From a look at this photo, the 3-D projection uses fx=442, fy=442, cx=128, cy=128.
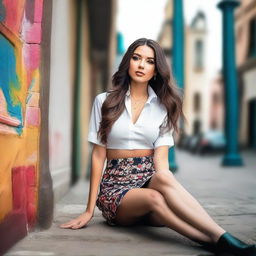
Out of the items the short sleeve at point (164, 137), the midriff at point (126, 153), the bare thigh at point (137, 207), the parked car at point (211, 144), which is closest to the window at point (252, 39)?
the parked car at point (211, 144)

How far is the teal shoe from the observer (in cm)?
251

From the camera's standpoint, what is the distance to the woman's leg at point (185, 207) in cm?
271

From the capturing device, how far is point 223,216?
4.04 meters

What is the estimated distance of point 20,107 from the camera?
121 inches

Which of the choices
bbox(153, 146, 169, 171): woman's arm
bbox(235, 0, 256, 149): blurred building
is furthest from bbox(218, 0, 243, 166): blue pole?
bbox(235, 0, 256, 149): blurred building

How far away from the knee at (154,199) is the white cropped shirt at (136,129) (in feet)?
1.75

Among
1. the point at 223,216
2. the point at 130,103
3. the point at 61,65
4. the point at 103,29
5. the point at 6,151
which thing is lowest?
the point at 223,216

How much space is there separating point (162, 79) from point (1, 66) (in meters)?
1.38

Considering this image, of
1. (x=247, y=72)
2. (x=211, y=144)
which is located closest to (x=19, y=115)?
(x=211, y=144)

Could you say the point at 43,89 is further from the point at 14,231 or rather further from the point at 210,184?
the point at 210,184

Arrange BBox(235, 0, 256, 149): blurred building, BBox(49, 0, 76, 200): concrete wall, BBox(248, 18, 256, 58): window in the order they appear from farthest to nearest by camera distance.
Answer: BBox(248, 18, 256, 58): window
BBox(235, 0, 256, 149): blurred building
BBox(49, 0, 76, 200): concrete wall

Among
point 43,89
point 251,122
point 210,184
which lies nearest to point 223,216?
point 43,89

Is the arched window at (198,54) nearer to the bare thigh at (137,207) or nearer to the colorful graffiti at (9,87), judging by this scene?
the bare thigh at (137,207)

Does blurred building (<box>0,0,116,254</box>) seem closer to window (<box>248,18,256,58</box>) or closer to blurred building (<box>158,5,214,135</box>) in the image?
window (<box>248,18,256,58</box>)
